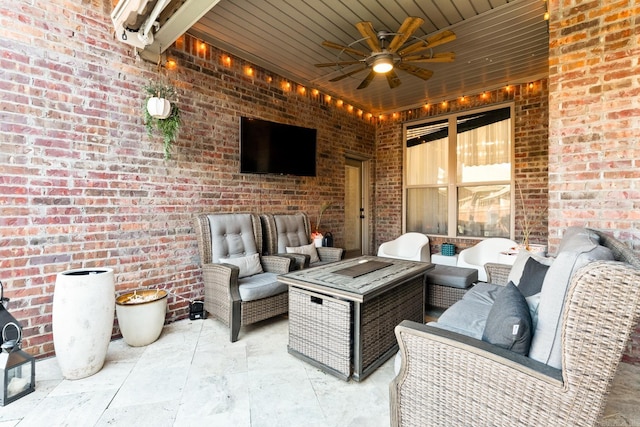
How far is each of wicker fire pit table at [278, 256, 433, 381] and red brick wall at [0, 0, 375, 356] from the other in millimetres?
1520

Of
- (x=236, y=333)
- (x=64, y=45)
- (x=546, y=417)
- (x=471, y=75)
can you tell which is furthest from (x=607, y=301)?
(x=471, y=75)

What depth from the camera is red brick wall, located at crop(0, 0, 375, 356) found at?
2.21 meters

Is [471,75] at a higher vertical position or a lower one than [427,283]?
higher

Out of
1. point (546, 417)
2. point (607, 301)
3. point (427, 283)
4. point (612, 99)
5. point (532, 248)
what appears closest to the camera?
point (607, 301)

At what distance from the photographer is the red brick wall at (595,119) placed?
2.04 m

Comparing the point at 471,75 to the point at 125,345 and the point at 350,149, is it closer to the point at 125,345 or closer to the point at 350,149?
the point at 350,149

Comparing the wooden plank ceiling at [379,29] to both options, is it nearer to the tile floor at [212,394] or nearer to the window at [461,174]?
the window at [461,174]

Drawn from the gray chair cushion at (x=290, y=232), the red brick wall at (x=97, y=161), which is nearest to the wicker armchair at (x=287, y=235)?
the gray chair cushion at (x=290, y=232)

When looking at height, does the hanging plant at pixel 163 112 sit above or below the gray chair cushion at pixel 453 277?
above

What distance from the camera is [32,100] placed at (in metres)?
2.27

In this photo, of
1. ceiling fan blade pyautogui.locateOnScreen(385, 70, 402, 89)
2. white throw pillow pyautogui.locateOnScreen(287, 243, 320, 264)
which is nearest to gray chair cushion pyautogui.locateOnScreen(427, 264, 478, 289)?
white throw pillow pyautogui.locateOnScreen(287, 243, 320, 264)

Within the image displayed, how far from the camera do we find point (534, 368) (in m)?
1.07

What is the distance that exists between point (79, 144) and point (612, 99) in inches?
161

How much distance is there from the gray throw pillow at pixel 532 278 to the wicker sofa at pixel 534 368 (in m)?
0.34
